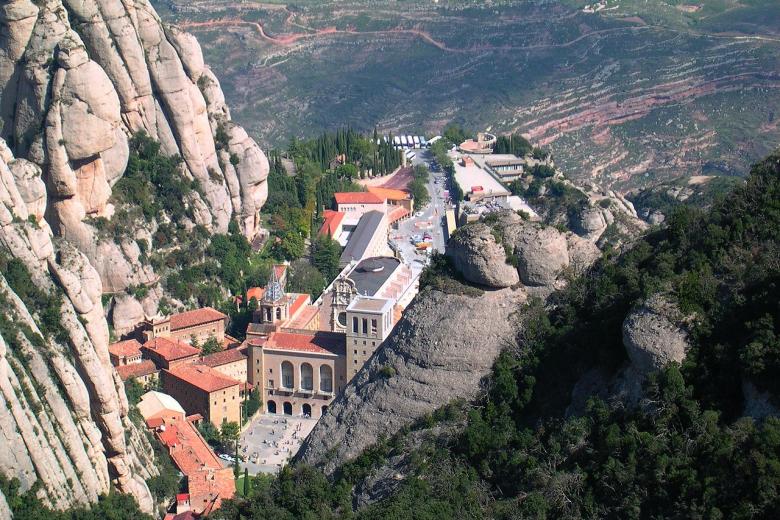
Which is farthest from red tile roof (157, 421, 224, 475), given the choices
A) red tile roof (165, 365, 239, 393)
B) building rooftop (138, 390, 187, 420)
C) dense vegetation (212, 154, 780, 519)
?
dense vegetation (212, 154, 780, 519)

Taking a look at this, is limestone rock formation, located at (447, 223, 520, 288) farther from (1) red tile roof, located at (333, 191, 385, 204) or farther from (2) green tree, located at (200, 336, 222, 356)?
(1) red tile roof, located at (333, 191, 385, 204)

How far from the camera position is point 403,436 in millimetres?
37688

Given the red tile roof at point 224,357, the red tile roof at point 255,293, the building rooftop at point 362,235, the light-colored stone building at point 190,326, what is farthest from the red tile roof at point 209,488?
the building rooftop at point 362,235

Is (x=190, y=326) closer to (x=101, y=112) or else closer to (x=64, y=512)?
(x=101, y=112)

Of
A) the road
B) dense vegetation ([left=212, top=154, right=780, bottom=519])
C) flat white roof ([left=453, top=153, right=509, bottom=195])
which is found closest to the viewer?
dense vegetation ([left=212, top=154, right=780, bottom=519])

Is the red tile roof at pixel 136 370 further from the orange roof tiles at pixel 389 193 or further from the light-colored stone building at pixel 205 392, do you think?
the orange roof tiles at pixel 389 193

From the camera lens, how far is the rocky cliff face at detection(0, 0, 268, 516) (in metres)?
55.8

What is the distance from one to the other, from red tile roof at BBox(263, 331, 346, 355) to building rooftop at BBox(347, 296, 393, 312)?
2474 mm

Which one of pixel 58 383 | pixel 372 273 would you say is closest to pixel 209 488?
pixel 58 383

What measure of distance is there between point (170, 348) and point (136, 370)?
288 cm

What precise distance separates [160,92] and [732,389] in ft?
190

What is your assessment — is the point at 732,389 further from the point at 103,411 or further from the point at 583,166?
the point at 583,166

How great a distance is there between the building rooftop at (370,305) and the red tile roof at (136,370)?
1067cm

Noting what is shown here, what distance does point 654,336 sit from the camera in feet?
109
